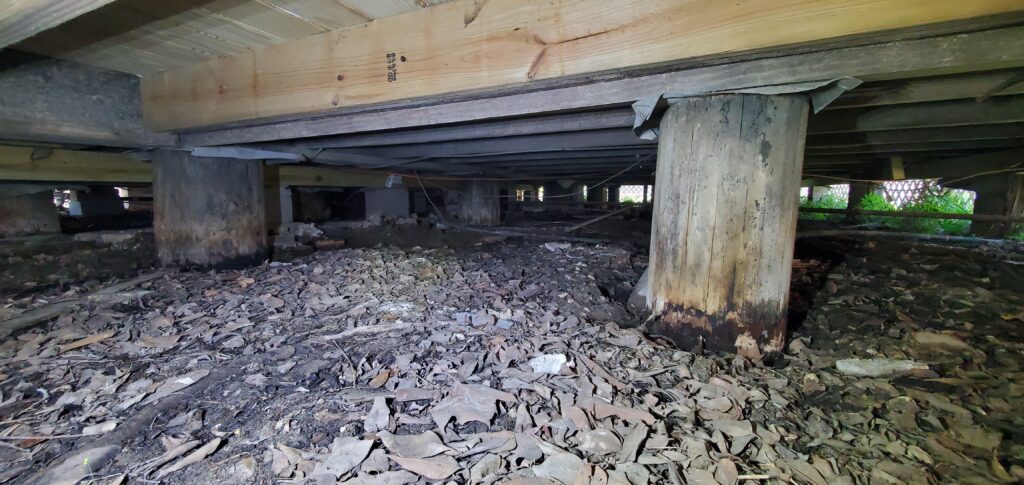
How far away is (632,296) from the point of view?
3.03 m

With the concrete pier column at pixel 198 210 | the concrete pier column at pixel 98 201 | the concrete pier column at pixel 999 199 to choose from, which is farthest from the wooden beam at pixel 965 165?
the concrete pier column at pixel 98 201

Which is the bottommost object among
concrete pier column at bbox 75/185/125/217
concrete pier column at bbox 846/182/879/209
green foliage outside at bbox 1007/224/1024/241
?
green foliage outside at bbox 1007/224/1024/241

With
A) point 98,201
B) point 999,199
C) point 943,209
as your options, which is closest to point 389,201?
point 98,201

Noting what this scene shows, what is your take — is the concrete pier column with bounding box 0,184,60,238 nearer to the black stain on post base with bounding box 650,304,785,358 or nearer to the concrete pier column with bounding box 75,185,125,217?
the concrete pier column with bounding box 75,185,125,217

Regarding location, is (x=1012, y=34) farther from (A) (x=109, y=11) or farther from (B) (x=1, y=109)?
(B) (x=1, y=109)

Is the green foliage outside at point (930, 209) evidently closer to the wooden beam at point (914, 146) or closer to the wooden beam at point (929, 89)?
the wooden beam at point (914, 146)

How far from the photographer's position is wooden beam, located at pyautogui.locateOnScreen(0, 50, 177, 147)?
267 cm

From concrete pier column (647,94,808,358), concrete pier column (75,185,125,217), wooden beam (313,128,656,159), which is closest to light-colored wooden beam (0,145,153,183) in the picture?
wooden beam (313,128,656,159)

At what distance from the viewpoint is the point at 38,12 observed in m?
1.11

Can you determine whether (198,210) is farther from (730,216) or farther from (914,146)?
(914,146)

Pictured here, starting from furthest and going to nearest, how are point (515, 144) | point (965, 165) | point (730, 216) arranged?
1. point (965, 165)
2. point (515, 144)
3. point (730, 216)

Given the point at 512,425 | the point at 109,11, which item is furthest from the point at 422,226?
the point at 512,425

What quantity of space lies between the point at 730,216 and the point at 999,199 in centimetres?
787

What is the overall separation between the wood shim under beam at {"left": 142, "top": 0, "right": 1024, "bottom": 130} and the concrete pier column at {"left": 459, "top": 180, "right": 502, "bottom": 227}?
6206 mm
